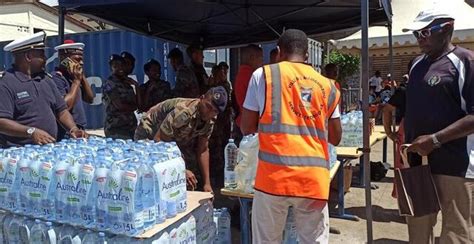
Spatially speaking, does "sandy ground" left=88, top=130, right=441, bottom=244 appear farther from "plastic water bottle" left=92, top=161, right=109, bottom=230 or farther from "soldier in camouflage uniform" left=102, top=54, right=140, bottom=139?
"plastic water bottle" left=92, top=161, right=109, bottom=230

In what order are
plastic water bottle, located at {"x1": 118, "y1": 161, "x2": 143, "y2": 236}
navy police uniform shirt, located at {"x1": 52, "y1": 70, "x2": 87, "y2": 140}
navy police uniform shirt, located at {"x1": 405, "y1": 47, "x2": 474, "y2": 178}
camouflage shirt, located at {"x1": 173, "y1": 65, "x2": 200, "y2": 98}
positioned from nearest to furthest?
plastic water bottle, located at {"x1": 118, "y1": 161, "x2": 143, "y2": 236}, navy police uniform shirt, located at {"x1": 405, "y1": 47, "x2": 474, "y2": 178}, navy police uniform shirt, located at {"x1": 52, "y1": 70, "x2": 87, "y2": 140}, camouflage shirt, located at {"x1": 173, "y1": 65, "x2": 200, "y2": 98}

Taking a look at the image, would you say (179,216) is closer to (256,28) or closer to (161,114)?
(161,114)

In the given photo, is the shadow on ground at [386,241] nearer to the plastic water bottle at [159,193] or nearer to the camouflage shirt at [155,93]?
the plastic water bottle at [159,193]

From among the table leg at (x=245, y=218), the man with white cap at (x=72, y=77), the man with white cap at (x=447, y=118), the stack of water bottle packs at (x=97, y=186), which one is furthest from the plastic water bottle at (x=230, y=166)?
the man with white cap at (x=72, y=77)

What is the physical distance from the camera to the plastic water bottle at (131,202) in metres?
2.20

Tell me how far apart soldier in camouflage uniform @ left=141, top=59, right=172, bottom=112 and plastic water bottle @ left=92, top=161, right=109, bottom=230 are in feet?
10.3

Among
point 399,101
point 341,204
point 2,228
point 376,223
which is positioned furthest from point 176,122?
point 376,223

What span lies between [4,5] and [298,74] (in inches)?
823

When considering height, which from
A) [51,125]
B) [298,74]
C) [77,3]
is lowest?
[51,125]

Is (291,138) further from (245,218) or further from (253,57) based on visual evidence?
(253,57)

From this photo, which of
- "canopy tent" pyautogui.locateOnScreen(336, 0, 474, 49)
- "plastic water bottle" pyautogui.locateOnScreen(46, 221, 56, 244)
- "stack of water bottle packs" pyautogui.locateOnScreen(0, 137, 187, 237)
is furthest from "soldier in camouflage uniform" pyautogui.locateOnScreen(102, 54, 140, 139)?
"canopy tent" pyautogui.locateOnScreen(336, 0, 474, 49)

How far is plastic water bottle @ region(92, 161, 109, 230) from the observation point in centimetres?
226

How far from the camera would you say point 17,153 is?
2654 millimetres

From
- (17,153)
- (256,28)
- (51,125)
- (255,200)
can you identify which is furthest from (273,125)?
(256,28)
